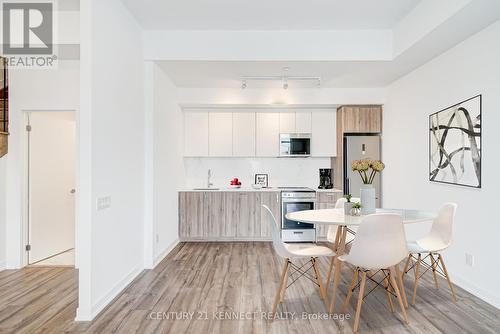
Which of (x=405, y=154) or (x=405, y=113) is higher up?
(x=405, y=113)

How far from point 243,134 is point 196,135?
86 cm

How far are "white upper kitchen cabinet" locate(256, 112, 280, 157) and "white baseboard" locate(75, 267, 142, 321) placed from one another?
2920 mm

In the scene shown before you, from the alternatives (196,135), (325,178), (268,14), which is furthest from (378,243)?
(196,135)

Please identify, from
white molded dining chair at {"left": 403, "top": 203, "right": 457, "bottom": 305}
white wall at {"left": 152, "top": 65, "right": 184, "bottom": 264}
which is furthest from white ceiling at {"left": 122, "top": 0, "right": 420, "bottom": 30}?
white molded dining chair at {"left": 403, "top": 203, "right": 457, "bottom": 305}

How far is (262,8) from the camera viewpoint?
10.4 feet

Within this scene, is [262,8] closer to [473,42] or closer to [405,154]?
[473,42]

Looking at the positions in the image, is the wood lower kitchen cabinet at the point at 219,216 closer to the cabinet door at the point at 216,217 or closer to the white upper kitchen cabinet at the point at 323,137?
the cabinet door at the point at 216,217

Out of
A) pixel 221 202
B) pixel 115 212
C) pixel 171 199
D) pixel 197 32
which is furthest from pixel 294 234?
pixel 197 32

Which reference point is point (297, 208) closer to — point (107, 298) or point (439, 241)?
point (439, 241)

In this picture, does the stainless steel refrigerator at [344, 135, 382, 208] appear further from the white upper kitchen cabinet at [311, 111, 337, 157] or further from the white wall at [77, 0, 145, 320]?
the white wall at [77, 0, 145, 320]

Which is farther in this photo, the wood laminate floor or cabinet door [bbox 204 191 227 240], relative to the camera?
cabinet door [bbox 204 191 227 240]

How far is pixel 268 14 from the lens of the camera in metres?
3.30

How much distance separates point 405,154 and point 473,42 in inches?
67.7

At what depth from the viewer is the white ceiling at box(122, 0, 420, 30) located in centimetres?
308
